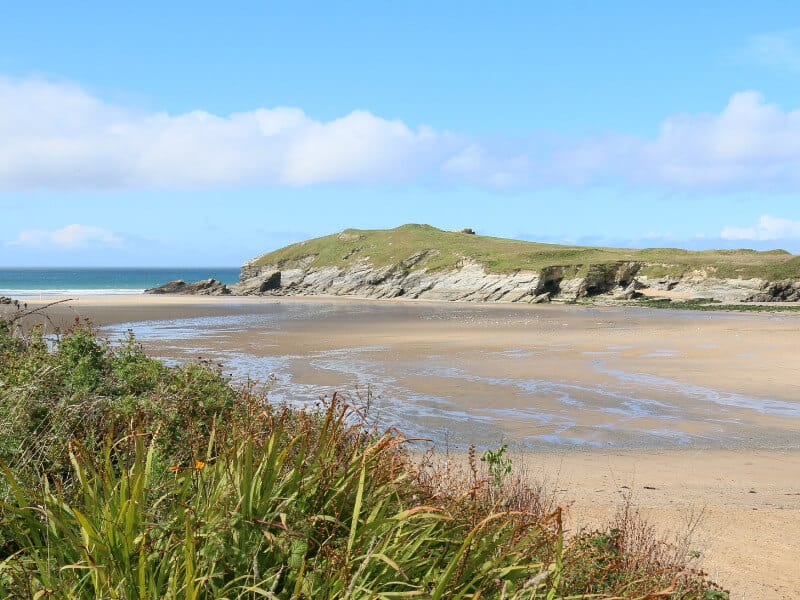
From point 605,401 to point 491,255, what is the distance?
74.6 metres

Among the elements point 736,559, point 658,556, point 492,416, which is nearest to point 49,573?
point 658,556

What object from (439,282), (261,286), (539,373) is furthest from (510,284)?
(539,373)

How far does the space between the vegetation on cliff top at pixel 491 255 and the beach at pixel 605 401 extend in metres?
35.4

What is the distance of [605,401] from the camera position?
17594 millimetres

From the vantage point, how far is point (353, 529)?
3701mm

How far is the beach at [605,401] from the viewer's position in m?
8.84

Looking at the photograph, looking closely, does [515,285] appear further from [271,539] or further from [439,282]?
[271,539]

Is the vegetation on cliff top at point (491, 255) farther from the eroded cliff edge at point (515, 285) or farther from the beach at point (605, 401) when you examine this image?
the beach at point (605, 401)

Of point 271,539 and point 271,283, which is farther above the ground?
point 271,283

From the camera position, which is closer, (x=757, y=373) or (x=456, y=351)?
(x=757, y=373)

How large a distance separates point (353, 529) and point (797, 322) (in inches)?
1882

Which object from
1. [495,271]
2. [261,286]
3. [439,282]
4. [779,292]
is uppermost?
[495,271]

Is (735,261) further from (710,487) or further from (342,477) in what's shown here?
(342,477)

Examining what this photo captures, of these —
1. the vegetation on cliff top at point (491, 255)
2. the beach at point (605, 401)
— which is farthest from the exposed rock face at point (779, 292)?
the beach at point (605, 401)
